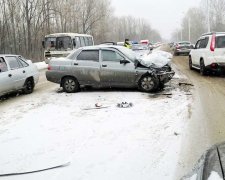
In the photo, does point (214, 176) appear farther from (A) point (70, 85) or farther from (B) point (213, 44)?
(B) point (213, 44)

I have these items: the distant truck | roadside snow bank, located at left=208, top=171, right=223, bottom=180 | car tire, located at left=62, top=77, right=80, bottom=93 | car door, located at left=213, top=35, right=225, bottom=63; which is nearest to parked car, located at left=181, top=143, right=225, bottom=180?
roadside snow bank, located at left=208, top=171, right=223, bottom=180

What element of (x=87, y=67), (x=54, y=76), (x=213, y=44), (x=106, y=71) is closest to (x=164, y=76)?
(x=106, y=71)

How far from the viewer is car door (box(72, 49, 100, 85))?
1293 cm

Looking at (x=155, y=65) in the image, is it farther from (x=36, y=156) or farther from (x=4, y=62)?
(x=36, y=156)

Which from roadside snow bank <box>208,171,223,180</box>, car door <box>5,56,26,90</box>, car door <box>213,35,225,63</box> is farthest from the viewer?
car door <box>213,35,225,63</box>

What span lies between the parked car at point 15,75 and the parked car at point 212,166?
9.64m

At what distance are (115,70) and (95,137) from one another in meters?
5.65

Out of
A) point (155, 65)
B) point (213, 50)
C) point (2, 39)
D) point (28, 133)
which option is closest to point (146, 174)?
point (28, 133)

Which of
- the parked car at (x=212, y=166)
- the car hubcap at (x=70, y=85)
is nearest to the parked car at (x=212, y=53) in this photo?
the car hubcap at (x=70, y=85)

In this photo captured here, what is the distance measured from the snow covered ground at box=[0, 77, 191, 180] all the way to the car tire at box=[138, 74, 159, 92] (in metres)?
0.84

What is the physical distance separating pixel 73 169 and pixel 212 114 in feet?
14.6

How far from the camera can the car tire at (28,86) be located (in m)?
13.7

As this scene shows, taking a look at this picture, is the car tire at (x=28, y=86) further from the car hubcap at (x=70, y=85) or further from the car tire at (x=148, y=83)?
the car tire at (x=148, y=83)

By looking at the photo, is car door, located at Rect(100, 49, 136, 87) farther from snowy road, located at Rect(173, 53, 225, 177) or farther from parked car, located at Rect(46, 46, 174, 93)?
snowy road, located at Rect(173, 53, 225, 177)
